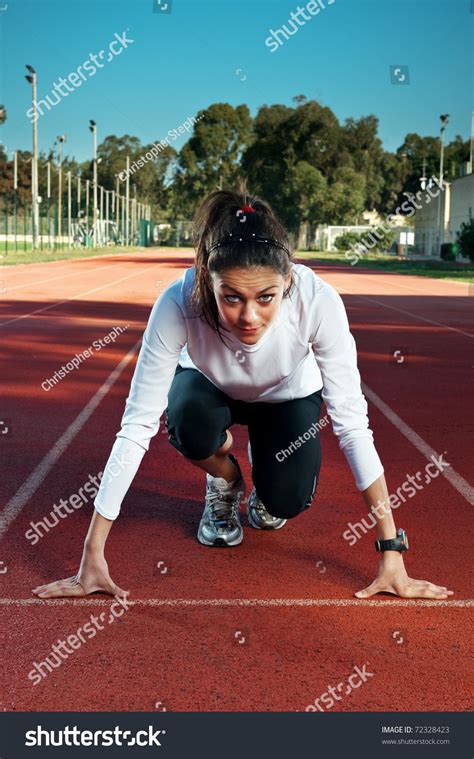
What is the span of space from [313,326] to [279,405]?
0.73m

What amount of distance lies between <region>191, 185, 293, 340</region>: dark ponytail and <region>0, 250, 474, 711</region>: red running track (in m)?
1.22

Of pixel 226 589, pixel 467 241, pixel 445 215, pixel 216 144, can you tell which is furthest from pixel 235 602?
pixel 216 144

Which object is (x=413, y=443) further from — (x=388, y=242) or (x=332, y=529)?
(x=388, y=242)

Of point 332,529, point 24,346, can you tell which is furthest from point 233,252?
point 24,346

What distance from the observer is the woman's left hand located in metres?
4.39

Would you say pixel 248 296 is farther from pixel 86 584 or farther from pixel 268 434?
pixel 86 584

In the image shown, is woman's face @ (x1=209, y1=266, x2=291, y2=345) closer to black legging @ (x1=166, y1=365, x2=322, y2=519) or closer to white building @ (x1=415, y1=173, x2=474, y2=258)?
black legging @ (x1=166, y1=365, x2=322, y2=519)

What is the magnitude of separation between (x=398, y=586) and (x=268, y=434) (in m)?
1.03

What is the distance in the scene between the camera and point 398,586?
4.41 meters

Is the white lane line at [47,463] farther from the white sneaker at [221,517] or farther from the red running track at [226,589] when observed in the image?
the white sneaker at [221,517]

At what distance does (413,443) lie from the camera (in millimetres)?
7773

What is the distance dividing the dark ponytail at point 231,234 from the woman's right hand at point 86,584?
44.0 inches

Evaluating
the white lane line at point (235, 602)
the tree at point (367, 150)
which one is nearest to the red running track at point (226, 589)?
the white lane line at point (235, 602)

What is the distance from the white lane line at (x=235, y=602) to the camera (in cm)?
→ 434
